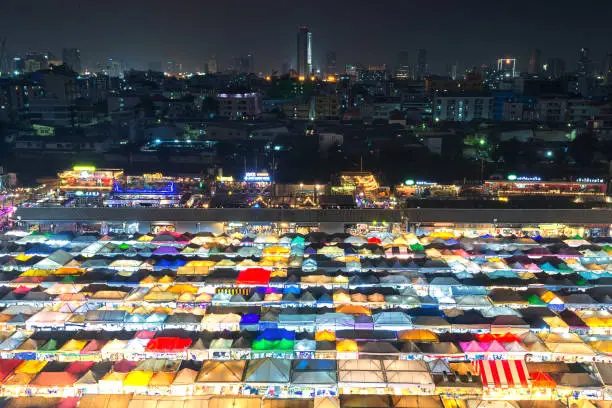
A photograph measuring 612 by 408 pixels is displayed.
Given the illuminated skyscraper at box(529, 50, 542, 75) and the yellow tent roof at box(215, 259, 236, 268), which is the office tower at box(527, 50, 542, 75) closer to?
the illuminated skyscraper at box(529, 50, 542, 75)

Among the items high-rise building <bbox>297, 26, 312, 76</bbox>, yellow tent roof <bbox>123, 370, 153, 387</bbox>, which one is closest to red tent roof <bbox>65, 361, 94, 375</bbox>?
yellow tent roof <bbox>123, 370, 153, 387</bbox>

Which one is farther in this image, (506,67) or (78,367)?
(506,67)

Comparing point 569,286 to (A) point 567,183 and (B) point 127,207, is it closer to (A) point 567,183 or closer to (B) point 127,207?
(A) point 567,183

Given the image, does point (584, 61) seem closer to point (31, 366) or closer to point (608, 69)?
point (608, 69)

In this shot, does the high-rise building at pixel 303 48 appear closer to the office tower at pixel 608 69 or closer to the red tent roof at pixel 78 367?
the office tower at pixel 608 69

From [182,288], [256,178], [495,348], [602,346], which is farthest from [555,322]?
[256,178]

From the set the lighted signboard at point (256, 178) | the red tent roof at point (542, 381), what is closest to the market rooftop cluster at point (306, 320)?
the red tent roof at point (542, 381)

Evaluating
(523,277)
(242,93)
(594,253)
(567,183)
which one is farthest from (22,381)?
(242,93)

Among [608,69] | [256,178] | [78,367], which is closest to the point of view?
[78,367]
